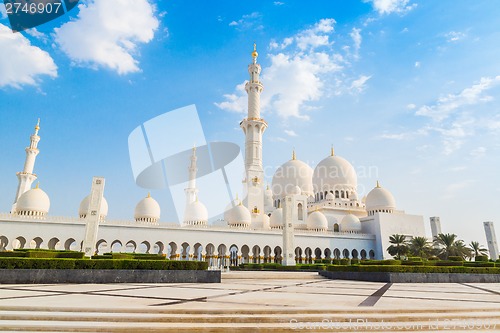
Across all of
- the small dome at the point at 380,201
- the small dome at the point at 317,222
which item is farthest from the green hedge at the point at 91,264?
the small dome at the point at 380,201

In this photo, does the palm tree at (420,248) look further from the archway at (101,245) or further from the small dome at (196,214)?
the archway at (101,245)

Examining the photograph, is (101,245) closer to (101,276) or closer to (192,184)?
(192,184)

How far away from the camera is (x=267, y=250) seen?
37.9 m

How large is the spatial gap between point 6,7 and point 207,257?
84.8 ft

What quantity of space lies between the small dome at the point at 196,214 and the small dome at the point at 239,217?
3.98 m

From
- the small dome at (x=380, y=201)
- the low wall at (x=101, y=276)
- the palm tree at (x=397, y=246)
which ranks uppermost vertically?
the small dome at (x=380, y=201)

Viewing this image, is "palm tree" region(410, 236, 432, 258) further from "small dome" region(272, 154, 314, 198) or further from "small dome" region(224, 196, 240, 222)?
"small dome" region(224, 196, 240, 222)

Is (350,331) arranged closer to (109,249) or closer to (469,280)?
(469,280)

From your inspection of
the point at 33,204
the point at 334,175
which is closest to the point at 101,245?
the point at 33,204

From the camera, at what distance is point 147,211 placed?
33531 mm

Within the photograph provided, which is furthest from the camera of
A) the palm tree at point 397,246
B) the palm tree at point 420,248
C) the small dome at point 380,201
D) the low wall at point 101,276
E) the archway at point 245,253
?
the small dome at point 380,201

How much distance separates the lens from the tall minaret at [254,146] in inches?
1576

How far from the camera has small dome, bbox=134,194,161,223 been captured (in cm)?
3344

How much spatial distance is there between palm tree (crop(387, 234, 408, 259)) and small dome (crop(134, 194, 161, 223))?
2561cm
